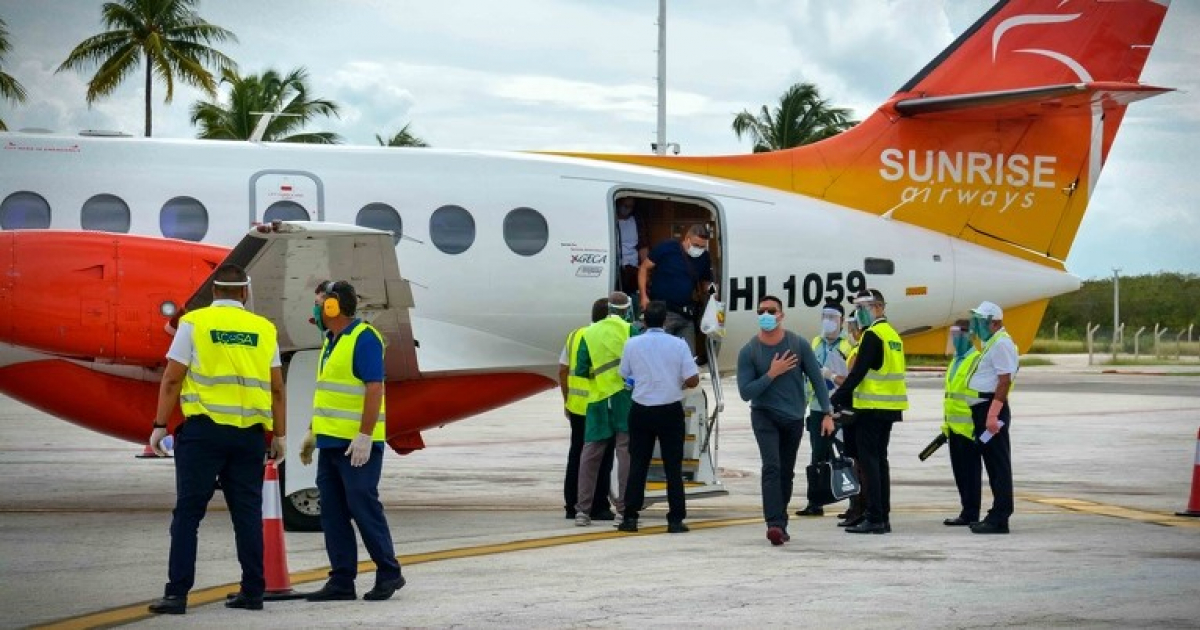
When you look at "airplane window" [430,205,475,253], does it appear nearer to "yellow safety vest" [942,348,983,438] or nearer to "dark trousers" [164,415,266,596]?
"yellow safety vest" [942,348,983,438]

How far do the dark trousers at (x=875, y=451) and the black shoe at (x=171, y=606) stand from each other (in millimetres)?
5765

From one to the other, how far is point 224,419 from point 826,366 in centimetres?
686

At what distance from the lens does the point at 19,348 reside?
1341cm

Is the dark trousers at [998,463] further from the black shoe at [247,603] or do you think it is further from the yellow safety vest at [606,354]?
the black shoe at [247,603]

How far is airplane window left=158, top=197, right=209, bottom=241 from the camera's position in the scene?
14383 mm

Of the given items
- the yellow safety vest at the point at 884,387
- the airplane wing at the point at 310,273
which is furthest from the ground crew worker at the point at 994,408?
the airplane wing at the point at 310,273

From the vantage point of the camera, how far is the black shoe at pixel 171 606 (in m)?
8.77

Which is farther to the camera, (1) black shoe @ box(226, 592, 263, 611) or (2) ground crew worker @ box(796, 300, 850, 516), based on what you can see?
(2) ground crew worker @ box(796, 300, 850, 516)

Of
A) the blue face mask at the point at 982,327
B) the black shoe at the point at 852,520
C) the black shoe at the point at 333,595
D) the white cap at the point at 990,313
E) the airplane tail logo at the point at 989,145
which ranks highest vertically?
the airplane tail logo at the point at 989,145

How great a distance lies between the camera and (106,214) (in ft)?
46.9

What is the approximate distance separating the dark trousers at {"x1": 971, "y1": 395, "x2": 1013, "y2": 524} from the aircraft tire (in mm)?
5280

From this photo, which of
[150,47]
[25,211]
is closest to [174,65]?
A: [150,47]

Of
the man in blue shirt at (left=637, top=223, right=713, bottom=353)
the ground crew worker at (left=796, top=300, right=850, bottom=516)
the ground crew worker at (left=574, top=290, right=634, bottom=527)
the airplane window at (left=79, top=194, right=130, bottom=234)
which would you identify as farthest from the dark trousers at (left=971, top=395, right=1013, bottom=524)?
the airplane window at (left=79, top=194, right=130, bottom=234)

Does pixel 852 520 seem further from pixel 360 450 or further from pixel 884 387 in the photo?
pixel 360 450
